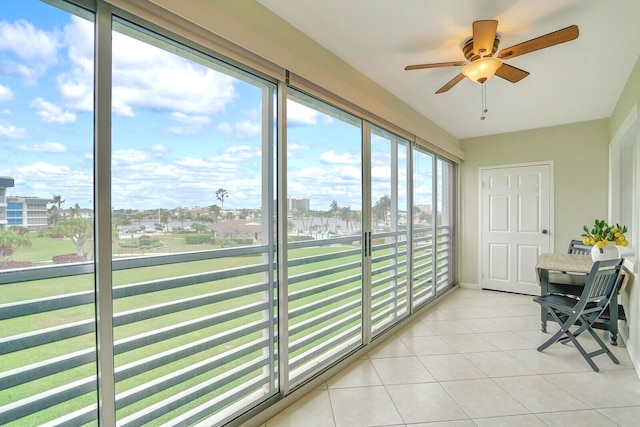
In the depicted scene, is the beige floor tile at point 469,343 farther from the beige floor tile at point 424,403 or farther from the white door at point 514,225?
the white door at point 514,225

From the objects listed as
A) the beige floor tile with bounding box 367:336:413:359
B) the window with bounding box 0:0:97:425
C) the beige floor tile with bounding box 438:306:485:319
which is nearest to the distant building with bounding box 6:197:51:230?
the window with bounding box 0:0:97:425

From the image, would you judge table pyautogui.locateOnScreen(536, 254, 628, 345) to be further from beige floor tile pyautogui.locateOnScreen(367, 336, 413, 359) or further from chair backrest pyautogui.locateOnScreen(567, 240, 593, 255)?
beige floor tile pyautogui.locateOnScreen(367, 336, 413, 359)

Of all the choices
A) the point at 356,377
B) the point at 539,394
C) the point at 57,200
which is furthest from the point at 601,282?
the point at 57,200

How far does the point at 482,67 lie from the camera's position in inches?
78.7

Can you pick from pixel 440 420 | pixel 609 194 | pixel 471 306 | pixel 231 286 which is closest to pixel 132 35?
pixel 231 286

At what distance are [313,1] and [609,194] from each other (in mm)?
4306

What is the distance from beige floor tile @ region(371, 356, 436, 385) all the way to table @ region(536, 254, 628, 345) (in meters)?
1.64

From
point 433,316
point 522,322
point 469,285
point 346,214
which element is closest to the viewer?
point 346,214

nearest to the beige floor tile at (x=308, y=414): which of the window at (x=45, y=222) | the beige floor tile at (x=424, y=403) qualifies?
the beige floor tile at (x=424, y=403)

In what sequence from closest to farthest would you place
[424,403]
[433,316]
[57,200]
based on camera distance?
1. [57,200]
2. [424,403]
3. [433,316]

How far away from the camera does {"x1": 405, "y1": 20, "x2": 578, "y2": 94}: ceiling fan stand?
1.67 meters

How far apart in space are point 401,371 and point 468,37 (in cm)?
251

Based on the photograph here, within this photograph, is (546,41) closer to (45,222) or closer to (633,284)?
(633,284)

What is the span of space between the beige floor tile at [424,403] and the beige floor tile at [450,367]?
190 millimetres
